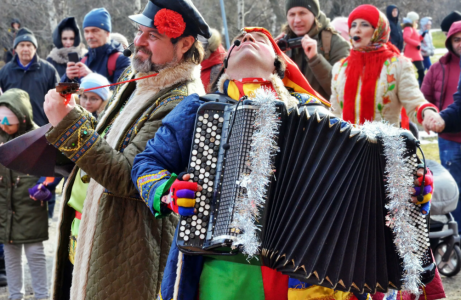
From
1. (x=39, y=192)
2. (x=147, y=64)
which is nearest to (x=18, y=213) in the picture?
(x=39, y=192)

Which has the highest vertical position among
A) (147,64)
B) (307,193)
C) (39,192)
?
(147,64)

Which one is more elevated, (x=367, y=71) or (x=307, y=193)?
(x=367, y=71)

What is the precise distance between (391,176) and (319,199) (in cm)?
30

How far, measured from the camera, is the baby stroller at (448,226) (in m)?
4.93

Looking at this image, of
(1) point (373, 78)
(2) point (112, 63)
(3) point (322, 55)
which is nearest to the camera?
(1) point (373, 78)

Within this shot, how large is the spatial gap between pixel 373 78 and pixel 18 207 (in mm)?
3155

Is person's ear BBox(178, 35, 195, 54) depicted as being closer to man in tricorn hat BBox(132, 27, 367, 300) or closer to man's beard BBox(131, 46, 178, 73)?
man's beard BBox(131, 46, 178, 73)

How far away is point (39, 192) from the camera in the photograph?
4828 millimetres

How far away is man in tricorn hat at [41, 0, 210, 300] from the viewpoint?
2852mm

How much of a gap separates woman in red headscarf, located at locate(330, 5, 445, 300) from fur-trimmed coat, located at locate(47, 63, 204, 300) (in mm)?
2164

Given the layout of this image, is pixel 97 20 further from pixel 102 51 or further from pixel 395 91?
pixel 395 91

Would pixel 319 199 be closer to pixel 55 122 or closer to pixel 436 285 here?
pixel 436 285

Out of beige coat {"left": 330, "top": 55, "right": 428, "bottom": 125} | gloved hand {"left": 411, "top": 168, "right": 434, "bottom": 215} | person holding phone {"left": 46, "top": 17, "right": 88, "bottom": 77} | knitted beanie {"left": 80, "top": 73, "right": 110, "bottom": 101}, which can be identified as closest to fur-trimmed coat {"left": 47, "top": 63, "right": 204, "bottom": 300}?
knitted beanie {"left": 80, "top": 73, "right": 110, "bottom": 101}

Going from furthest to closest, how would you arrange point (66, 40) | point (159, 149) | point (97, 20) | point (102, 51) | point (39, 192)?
1. point (66, 40)
2. point (97, 20)
3. point (102, 51)
4. point (39, 192)
5. point (159, 149)
